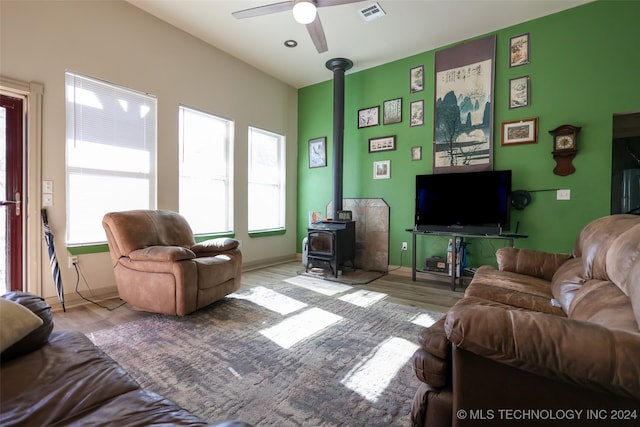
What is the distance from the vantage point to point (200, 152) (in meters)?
4.00

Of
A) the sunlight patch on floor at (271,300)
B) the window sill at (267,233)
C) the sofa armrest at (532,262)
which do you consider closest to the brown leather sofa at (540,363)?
the sofa armrest at (532,262)

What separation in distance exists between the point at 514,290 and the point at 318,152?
3895 mm

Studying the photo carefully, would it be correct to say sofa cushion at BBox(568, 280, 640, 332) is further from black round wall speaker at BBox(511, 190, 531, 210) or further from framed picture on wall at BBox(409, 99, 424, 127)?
framed picture on wall at BBox(409, 99, 424, 127)

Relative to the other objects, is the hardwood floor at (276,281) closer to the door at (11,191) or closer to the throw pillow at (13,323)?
the door at (11,191)

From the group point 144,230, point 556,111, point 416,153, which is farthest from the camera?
point 416,153

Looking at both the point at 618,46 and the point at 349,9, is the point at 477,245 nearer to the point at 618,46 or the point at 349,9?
the point at 618,46

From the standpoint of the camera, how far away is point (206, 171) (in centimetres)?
408

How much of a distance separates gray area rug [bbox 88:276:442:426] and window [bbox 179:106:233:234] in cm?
154

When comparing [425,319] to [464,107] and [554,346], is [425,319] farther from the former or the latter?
[464,107]

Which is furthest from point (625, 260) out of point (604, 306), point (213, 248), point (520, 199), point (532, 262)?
point (213, 248)

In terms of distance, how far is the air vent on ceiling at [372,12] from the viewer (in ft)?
10.4

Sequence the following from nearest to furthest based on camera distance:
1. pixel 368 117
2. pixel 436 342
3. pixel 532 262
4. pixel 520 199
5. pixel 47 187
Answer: pixel 436 342, pixel 532 262, pixel 47 187, pixel 520 199, pixel 368 117

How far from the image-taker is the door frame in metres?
2.59

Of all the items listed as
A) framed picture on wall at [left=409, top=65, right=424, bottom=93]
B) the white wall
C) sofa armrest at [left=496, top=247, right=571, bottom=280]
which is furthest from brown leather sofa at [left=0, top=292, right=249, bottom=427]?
framed picture on wall at [left=409, top=65, right=424, bottom=93]
